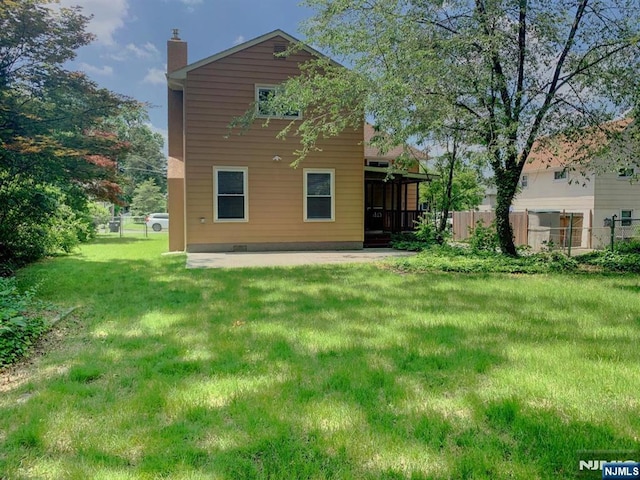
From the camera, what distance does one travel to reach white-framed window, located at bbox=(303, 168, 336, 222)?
1201 centimetres

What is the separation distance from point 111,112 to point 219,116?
3.64 m

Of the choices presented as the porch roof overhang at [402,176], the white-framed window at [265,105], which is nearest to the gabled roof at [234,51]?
the white-framed window at [265,105]

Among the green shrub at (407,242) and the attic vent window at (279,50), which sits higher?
the attic vent window at (279,50)

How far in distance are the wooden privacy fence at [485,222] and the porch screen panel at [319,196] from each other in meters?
4.45

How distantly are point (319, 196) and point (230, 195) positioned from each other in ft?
8.59

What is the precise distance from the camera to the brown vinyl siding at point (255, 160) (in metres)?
11.2

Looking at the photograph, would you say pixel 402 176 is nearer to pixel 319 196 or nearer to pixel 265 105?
pixel 319 196

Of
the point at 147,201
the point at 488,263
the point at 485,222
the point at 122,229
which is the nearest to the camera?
the point at 488,263

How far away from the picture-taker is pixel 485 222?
50.3 ft

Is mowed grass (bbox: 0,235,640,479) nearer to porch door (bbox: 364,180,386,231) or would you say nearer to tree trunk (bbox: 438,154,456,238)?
tree trunk (bbox: 438,154,456,238)

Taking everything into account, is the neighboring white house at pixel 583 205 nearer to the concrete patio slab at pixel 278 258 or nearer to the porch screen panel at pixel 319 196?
the concrete patio slab at pixel 278 258

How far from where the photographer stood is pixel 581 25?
8.16 meters

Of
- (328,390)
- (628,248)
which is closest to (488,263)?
(628,248)

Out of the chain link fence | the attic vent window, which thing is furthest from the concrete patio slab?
the chain link fence
